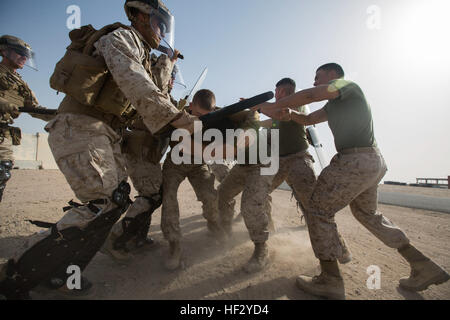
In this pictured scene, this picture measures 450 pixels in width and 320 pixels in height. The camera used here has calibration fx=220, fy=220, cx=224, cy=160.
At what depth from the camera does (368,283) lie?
2266 millimetres

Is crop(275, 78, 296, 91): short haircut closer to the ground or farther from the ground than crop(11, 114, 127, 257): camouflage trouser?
farther from the ground

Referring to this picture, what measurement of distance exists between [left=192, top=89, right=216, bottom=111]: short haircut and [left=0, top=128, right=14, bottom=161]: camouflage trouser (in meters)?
3.37

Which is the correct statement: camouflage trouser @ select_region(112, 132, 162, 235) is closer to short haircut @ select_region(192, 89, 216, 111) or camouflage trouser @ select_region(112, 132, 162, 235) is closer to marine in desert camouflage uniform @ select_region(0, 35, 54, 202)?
short haircut @ select_region(192, 89, 216, 111)

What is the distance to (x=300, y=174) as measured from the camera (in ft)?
10.7

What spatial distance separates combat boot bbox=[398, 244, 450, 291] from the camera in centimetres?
211

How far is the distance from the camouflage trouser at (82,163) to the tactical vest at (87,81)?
0.12 m

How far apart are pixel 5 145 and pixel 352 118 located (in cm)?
526

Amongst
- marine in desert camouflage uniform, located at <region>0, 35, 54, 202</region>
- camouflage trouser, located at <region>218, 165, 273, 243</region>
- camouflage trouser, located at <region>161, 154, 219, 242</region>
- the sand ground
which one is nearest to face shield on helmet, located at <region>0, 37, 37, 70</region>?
marine in desert camouflage uniform, located at <region>0, 35, 54, 202</region>

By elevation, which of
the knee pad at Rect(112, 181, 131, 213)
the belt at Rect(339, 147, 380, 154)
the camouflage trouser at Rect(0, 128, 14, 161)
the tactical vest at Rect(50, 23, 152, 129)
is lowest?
the knee pad at Rect(112, 181, 131, 213)

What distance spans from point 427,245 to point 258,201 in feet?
9.75

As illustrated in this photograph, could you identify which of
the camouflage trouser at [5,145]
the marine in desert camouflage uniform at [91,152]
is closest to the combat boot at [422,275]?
the marine in desert camouflage uniform at [91,152]

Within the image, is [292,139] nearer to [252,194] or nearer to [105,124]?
[252,194]

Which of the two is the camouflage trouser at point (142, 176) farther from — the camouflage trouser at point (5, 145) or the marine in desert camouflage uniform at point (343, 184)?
the camouflage trouser at point (5, 145)

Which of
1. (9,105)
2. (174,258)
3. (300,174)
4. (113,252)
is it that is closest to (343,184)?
(300,174)
